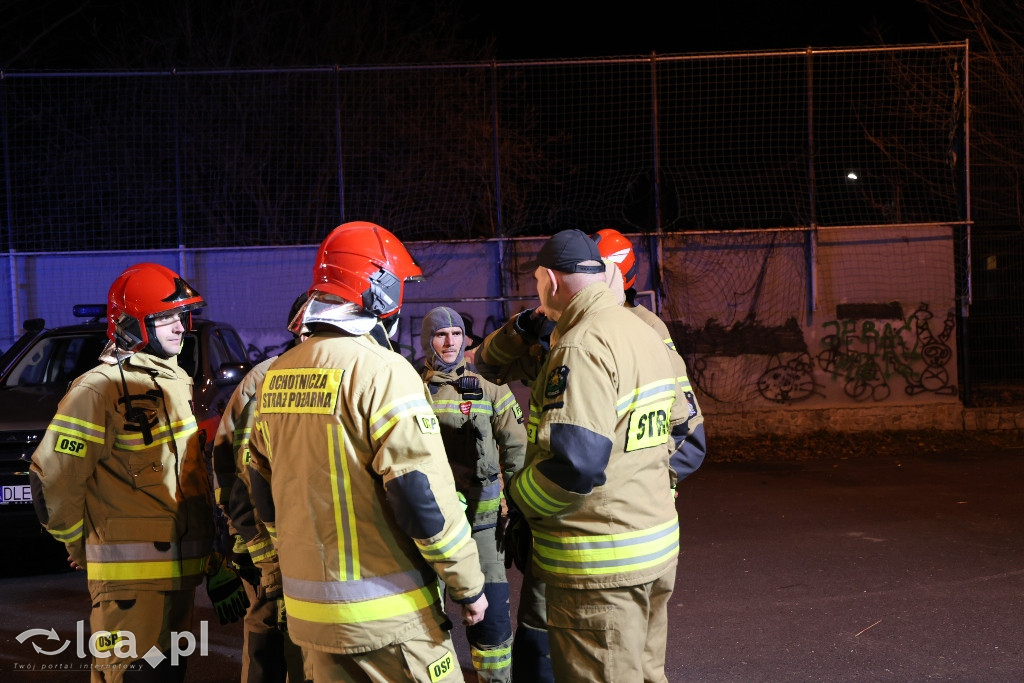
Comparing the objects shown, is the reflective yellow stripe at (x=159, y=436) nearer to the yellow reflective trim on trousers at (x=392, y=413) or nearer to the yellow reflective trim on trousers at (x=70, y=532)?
the yellow reflective trim on trousers at (x=70, y=532)

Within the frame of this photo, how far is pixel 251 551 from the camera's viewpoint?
3727 millimetres

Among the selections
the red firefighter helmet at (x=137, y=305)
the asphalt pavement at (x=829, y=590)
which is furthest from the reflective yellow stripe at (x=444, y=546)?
the asphalt pavement at (x=829, y=590)

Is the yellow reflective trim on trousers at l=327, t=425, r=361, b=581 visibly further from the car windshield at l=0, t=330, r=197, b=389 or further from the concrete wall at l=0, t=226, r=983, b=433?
the concrete wall at l=0, t=226, r=983, b=433

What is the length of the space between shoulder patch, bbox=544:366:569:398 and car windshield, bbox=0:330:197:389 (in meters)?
5.55

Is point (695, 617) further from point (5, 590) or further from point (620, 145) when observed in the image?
point (620, 145)

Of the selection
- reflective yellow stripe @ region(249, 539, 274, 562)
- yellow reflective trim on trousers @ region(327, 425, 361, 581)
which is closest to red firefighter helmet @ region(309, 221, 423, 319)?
yellow reflective trim on trousers @ region(327, 425, 361, 581)

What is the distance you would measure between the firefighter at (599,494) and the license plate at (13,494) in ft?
17.0

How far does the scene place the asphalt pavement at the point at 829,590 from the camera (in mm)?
5086

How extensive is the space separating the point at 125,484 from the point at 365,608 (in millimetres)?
1458

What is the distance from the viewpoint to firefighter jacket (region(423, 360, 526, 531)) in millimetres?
4734

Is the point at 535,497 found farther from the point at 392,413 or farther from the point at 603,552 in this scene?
the point at 392,413

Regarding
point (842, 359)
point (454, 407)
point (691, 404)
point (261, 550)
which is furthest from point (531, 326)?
point (842, 359)

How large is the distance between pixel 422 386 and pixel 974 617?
440 cm

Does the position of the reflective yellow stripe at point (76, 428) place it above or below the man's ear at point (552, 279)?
below
